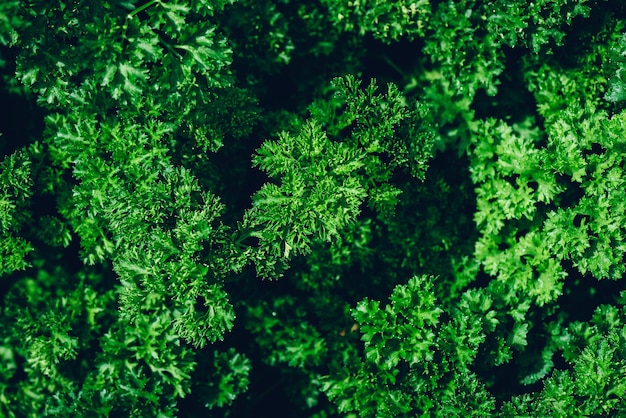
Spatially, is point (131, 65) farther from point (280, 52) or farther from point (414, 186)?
point (414, 186)

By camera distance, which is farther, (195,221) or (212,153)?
(212,153)

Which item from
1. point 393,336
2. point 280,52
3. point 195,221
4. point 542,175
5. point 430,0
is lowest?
point 393,336

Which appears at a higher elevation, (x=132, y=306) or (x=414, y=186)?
(x=414, y=186)

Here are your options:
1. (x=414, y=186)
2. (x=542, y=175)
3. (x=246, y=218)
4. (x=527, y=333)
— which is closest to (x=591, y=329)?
(x=527, y=333)

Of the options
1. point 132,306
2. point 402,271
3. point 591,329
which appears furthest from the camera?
point 402,271

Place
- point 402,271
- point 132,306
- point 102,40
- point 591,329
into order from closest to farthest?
point 102,40 < point 132,306 < point 591,329 < point 402,271

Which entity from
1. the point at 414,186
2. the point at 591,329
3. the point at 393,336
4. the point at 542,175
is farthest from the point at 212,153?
the point at 591,329
